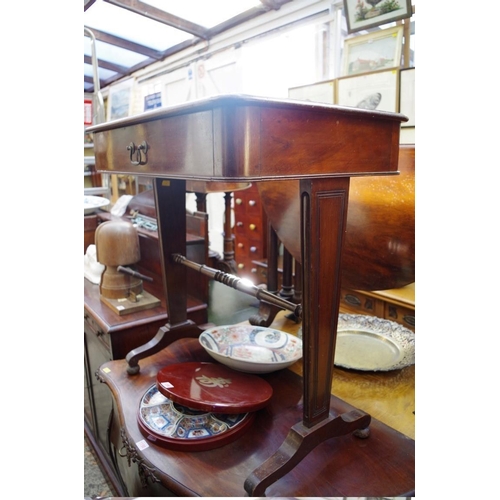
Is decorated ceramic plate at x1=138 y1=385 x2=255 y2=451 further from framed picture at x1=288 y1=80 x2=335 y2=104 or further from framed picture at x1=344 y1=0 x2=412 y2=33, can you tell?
framed picture at x1=288 y1=80 x2=335 y2=104

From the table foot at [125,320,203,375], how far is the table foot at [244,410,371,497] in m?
0.52

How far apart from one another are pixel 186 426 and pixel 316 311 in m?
0.41

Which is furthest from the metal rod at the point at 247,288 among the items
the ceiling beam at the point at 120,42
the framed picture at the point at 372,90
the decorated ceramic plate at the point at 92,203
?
the decorated ceramic plate at the point at 92,203

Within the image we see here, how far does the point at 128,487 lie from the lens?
106 cm

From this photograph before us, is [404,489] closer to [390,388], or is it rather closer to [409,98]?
[390,388]

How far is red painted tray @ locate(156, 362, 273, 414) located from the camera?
864 mm

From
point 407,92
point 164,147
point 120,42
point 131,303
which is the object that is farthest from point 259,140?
point 407,92

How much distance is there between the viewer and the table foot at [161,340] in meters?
1.12

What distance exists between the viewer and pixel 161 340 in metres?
1.17

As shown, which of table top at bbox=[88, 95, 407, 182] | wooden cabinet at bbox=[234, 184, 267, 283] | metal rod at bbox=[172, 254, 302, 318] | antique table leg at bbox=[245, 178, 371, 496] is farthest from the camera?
wooden cabinet at bbox=[234, 184, 267, 283]

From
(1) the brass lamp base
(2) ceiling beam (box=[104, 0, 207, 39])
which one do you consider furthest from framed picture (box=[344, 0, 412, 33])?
(1) the brass lamp base

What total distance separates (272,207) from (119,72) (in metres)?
0.62

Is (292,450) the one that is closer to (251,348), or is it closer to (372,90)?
(251,348)
